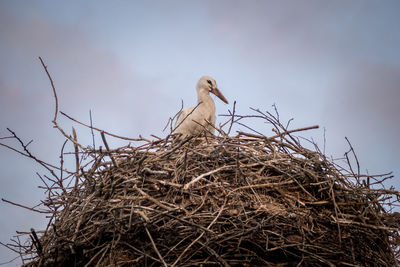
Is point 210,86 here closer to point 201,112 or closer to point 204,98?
point 204,98

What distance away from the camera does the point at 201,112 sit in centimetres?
501

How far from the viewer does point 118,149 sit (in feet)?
9.91

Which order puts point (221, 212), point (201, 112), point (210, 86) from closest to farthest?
1. point (221, 212)
2. point (201, 112)
3. point (210, 86)

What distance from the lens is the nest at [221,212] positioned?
2520mm

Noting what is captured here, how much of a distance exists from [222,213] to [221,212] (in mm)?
18

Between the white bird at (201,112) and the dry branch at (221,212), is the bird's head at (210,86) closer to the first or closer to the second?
the white bird at (201,112)

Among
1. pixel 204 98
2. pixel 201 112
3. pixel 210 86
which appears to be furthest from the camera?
pixel 210 86

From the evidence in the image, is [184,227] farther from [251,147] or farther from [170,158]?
[251,147]

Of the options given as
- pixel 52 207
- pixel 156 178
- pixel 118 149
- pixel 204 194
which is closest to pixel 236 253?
pixel 204 194

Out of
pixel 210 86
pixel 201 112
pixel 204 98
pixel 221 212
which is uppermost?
pixel 210 86

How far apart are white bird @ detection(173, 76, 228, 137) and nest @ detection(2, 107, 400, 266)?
1.68 meters

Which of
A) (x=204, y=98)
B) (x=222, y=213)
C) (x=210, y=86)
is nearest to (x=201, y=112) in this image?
(x=204, y=98)

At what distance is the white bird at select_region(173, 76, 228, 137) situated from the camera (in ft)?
15.9

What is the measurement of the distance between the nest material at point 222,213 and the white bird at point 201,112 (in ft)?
5.54
